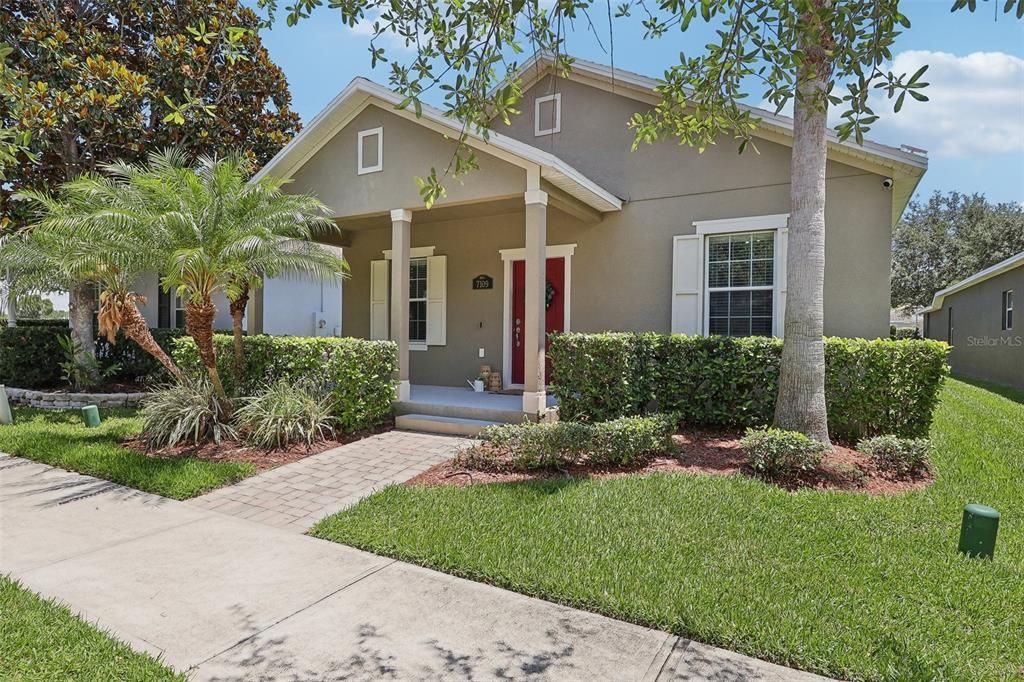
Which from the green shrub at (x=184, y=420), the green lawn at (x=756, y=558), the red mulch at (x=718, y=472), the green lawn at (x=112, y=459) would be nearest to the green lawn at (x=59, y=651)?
the green lawn at (x=756, y=558)

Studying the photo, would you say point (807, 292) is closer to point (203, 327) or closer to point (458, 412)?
point (458, 412)

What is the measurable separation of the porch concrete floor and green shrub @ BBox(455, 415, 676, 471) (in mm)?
1973

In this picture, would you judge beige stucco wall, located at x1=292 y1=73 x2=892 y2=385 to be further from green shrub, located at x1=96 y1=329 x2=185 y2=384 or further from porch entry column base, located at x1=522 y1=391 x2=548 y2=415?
green shrub, located at x1=96 y1=329 x2=185 y2=384

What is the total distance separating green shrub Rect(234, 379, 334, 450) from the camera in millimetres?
6996

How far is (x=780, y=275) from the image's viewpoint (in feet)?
26.5

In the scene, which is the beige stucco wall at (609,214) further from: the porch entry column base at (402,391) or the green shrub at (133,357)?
the green shrub at (133,357)

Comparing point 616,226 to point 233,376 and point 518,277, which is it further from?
point 233,376

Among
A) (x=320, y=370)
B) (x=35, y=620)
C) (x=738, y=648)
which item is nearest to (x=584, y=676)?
(x=738, y=648)

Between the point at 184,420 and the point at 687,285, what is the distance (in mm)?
7116

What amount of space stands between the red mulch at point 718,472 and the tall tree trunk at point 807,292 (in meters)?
0.55

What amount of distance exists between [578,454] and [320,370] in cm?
379

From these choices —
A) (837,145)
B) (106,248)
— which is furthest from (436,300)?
(837,145)

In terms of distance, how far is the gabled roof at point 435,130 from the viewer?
7.44 meters

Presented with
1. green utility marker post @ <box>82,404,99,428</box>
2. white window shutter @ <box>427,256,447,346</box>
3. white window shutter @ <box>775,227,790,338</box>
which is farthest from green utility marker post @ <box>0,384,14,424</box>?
white window shutter @ <box>775,227,790,338</box>
